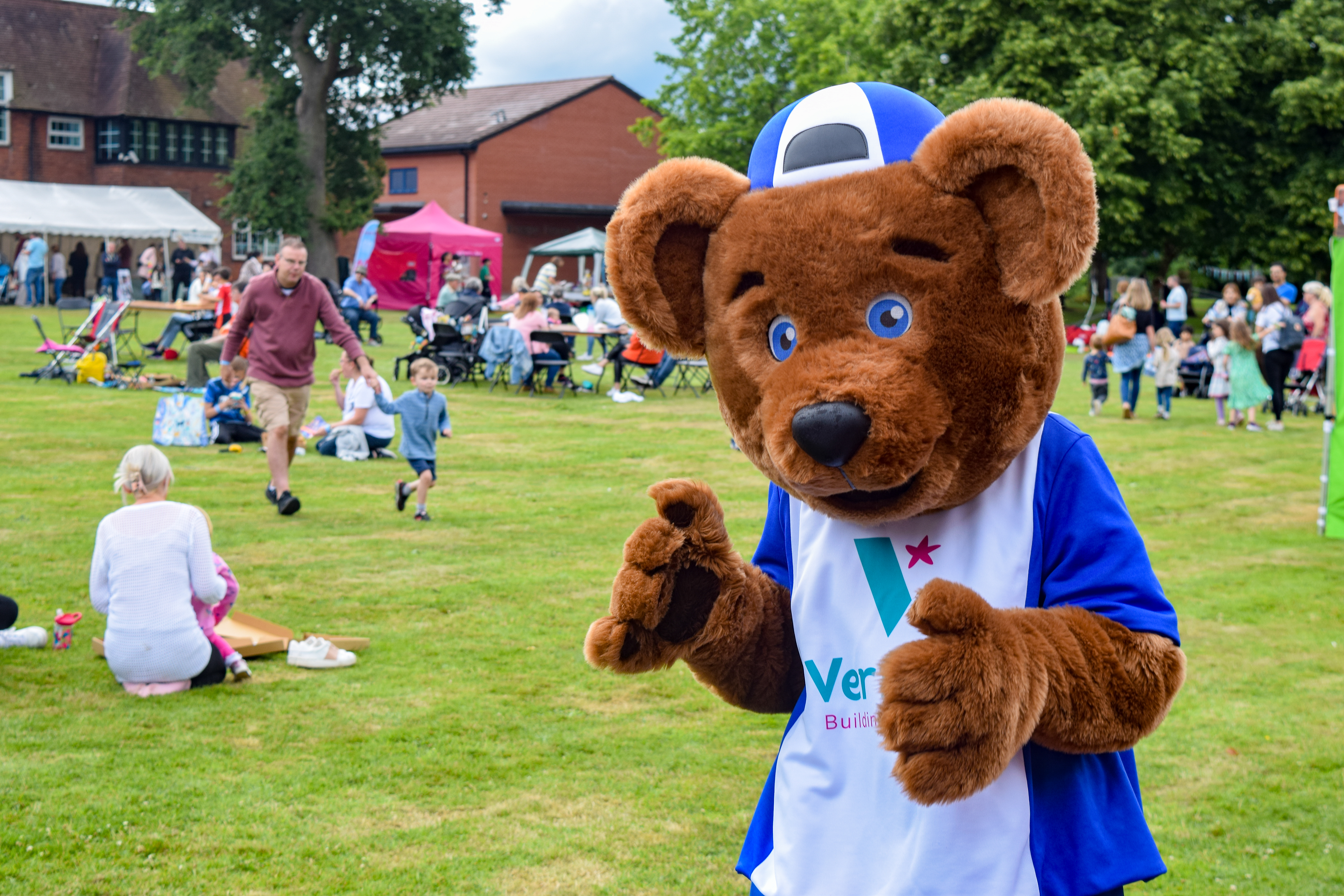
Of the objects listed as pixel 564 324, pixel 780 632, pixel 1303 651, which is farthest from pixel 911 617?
pixel 564 324

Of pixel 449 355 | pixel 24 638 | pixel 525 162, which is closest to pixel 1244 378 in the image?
pixel 449 355

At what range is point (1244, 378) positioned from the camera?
18.3 meters

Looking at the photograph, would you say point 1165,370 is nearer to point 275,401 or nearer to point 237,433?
point 237,433

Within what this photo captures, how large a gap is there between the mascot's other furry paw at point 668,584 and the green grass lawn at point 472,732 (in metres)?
2.36

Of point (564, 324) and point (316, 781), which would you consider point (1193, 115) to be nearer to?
point (564, 324)

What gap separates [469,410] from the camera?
60.1 feet

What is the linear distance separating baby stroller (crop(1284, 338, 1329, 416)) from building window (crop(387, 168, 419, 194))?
40.0 m

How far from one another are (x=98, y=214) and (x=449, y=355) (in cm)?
2427

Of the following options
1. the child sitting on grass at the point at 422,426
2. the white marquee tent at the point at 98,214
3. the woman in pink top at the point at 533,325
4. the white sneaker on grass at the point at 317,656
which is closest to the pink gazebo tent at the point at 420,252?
the white marquee tent at the point at 98,214

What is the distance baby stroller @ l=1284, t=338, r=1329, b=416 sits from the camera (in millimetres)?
18953

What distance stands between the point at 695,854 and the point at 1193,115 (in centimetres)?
3498

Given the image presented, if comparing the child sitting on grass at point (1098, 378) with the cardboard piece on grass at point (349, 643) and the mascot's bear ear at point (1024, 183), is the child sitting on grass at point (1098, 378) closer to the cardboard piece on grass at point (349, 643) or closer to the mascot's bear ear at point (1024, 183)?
the cardboard piece on grass at point (349, 643)

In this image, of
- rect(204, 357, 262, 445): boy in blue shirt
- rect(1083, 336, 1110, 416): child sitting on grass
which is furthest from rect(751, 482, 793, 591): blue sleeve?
rect(1083, 336, 1110, 416): child sitting on grass

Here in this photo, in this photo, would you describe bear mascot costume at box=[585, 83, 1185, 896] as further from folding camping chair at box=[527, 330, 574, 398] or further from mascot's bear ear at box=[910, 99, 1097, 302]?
folding camping chair at box=[527, 330, 574, 398]
